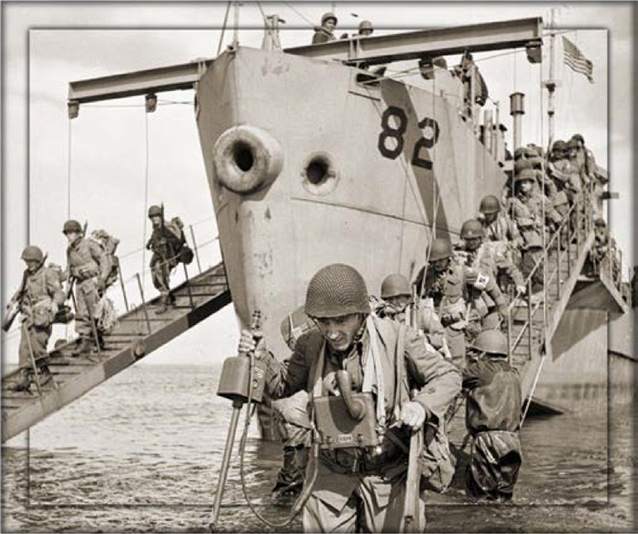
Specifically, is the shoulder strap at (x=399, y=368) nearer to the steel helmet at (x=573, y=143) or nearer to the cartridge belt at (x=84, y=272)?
the cartridge belt at (x=84, y=272)

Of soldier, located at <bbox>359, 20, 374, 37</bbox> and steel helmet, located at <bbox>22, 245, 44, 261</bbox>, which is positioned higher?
soldier, located at <bbox>359, 20, 374, 37</bbox>

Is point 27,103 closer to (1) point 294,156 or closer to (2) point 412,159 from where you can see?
(1) point 294,156

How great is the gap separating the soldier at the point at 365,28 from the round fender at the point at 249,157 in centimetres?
318

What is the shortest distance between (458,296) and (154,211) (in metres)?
7.48

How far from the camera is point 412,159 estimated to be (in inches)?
503

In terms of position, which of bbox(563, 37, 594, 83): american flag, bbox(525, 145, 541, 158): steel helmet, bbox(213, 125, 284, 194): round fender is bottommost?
bbox(213, 125, 284, 194): round fender

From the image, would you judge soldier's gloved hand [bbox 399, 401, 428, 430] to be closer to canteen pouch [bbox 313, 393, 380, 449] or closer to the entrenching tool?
canteen pouch [bbox 313, 393, 380, 449]

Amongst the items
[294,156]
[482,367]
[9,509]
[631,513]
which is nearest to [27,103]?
[294,156]

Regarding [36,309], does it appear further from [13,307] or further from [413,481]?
[413,481]

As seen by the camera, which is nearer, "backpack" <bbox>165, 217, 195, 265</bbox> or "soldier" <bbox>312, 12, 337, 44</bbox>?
"soldier" <bbox>312, 12, 337, 44</bbox>

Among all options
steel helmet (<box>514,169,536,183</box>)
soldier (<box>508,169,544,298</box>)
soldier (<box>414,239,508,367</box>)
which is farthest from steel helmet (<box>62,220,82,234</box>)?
steel helmet (<box>514,169,536,183</box>)

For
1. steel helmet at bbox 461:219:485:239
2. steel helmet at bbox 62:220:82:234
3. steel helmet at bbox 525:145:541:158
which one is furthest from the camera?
steel helmet at bbox 525:145:541:158

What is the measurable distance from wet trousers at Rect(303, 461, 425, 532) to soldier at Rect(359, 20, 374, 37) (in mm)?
10269

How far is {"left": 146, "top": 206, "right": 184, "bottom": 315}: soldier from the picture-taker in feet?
50.3
